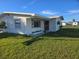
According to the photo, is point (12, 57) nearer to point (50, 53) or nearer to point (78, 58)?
point (50, 53)

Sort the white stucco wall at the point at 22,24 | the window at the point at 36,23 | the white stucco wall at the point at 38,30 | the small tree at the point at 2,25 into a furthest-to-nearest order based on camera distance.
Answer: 1. the window at the point at 36,23
2. the white stucco wall at the point at 38,30
3. the small tree at the point at 2,25
4. the white stucco wall at the point at 22,24

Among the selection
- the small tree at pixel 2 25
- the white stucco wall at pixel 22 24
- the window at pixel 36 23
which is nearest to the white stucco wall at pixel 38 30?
the window at pixel 36 23

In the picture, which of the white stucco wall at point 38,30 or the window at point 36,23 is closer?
the white stucco wall at point 38,30

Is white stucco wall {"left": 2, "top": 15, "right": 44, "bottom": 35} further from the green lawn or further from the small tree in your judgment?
the green lawn

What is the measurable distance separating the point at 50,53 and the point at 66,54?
113cm

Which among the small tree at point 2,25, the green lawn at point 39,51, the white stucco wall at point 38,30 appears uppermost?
the small tree at point 2,25

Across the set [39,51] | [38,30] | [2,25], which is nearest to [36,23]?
[38,30]

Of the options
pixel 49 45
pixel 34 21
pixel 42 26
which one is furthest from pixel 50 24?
pixel 49 45

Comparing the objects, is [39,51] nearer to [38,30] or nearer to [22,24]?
[22,24]

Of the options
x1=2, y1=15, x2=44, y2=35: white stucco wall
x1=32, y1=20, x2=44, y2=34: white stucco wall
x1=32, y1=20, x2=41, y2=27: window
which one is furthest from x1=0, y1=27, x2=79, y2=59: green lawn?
x1=32, y1=20, x2=41, y2=27: window

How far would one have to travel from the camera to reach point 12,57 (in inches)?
444

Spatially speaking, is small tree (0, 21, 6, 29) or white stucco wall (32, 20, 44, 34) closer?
small tree (0, 21, 6, 29)

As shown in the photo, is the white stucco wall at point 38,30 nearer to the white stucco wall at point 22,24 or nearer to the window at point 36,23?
the window at point 36,23

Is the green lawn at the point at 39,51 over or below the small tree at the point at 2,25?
below
